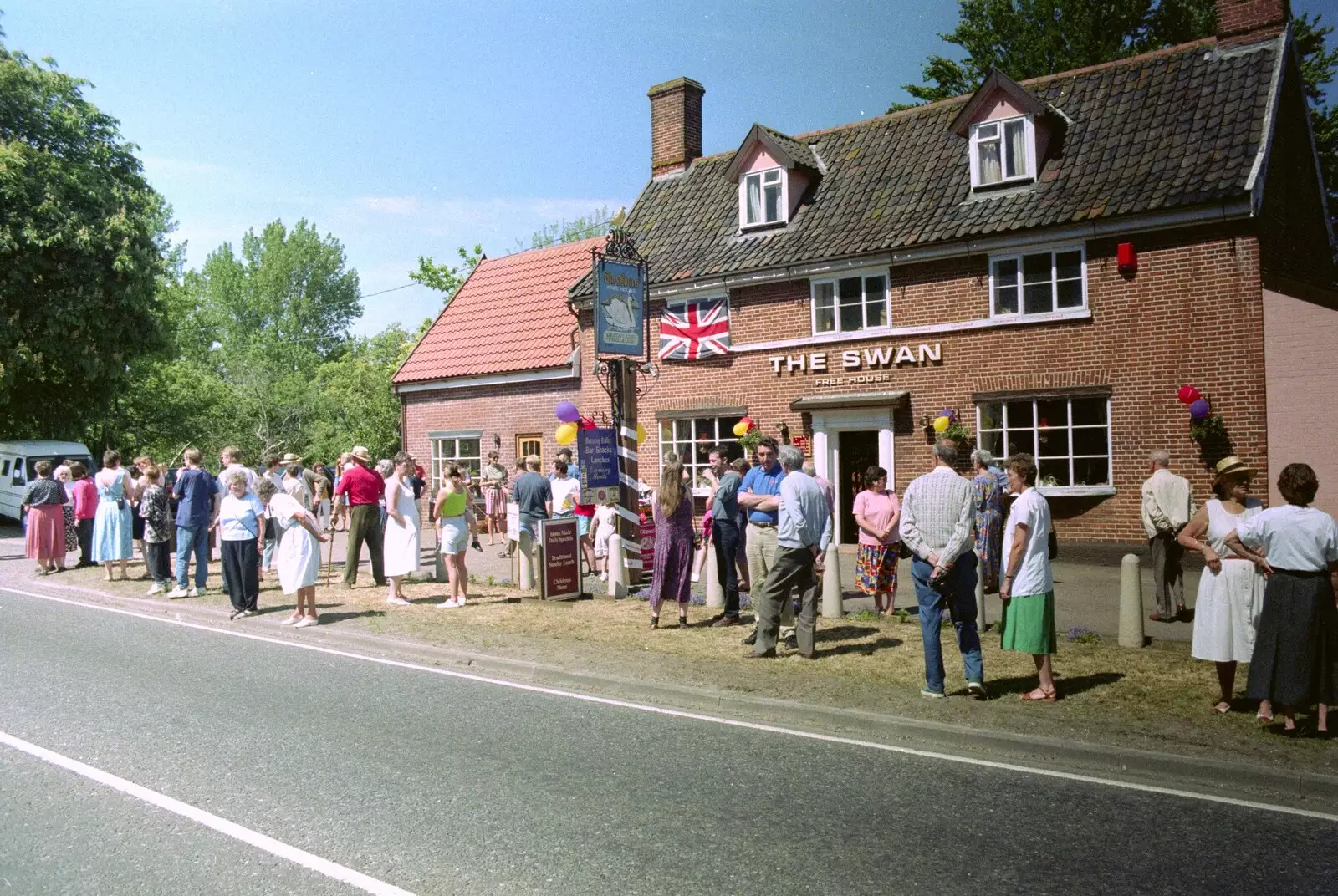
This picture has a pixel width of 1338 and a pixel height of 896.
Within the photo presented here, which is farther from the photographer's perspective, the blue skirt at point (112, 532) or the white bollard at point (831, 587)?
the blue skirt at point (112, 532)

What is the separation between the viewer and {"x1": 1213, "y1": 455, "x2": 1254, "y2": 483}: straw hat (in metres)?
7.45

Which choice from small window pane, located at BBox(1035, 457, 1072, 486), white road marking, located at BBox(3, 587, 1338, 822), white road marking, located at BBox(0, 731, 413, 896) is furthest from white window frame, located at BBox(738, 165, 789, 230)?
white road marking, located at BBox(0, 731, 413, 896)

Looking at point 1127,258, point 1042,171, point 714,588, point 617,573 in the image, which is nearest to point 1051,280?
point 1127,258

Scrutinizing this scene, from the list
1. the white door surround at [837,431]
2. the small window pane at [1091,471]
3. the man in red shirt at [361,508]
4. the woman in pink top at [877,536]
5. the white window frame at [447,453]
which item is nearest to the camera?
the woman in pink top at [877,536]

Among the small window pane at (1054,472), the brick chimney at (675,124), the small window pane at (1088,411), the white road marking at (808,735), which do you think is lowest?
the white road marking at (808,735)

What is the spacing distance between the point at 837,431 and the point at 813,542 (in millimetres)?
10661

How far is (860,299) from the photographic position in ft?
64.1

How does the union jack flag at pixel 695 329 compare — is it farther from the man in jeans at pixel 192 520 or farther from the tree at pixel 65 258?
the tree at pixel 65 258

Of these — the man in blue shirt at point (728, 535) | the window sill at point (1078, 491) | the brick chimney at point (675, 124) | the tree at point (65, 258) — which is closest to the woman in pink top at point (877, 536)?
the man in blue shirt at point (728, 535)

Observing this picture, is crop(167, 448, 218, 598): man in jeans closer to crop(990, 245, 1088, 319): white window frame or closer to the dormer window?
the dormer window

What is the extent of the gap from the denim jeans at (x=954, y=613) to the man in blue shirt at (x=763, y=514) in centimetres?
244

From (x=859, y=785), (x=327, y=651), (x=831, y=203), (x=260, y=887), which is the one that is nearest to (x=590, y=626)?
(x=327, y=651)

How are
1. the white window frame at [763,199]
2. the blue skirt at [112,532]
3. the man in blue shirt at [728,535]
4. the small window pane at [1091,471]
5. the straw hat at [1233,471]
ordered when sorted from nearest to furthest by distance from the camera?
the straw hat at [1233,471] → the man in blue shirt at [728,535] → the blue skirt at [112,532] → the small window pane at [1091,471] → the white window frame at [763,199]

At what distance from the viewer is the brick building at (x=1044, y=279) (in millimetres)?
15555
